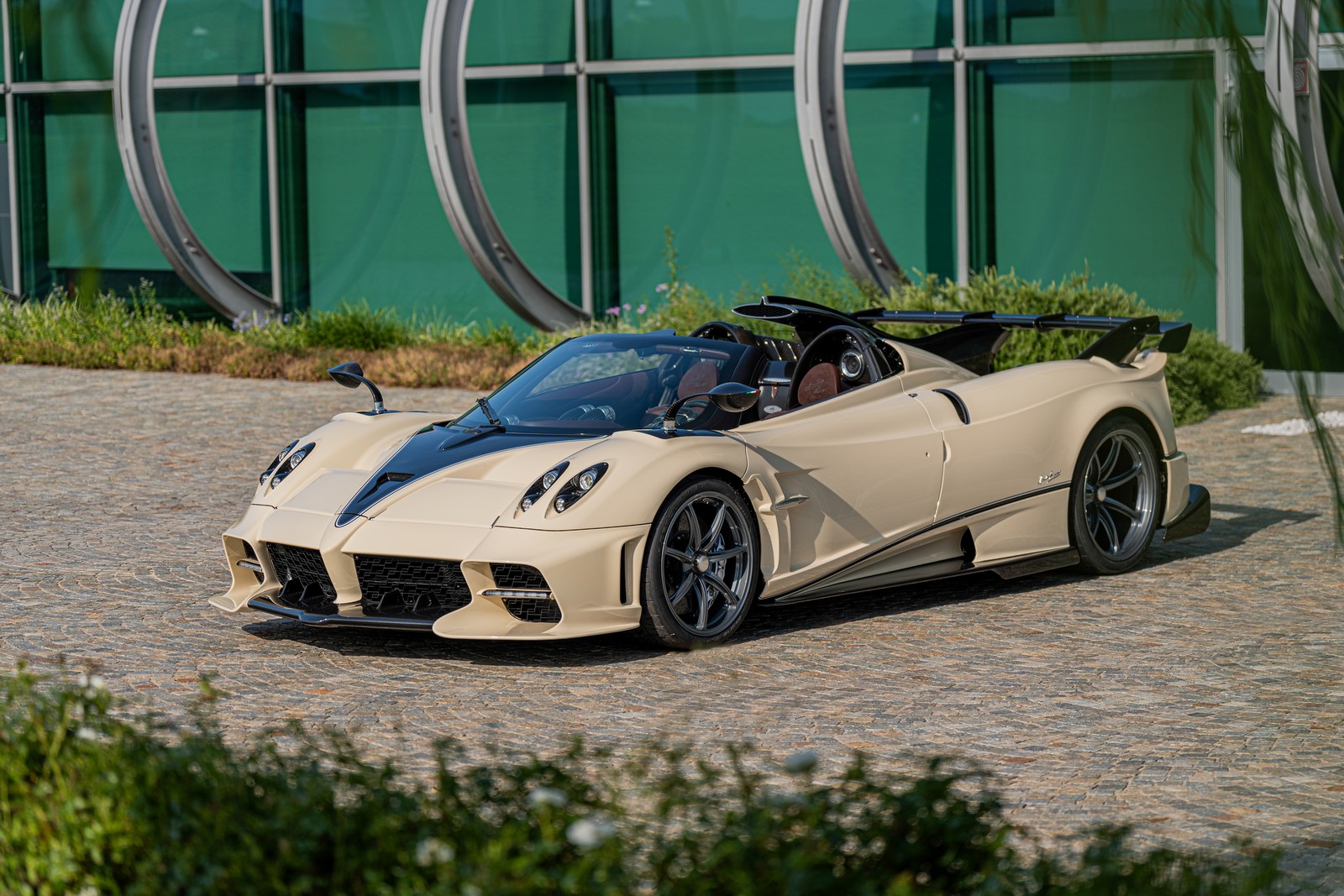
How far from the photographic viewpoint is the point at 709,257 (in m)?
18.0

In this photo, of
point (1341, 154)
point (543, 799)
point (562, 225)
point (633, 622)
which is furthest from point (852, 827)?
point (562, 225)

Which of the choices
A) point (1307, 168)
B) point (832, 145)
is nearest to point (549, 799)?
point (1307, 168)

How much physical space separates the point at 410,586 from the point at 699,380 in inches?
69.1

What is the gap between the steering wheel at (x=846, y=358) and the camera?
25.2 feet

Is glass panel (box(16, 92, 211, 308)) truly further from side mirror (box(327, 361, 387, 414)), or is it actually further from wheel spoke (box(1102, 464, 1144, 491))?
wheel spoke (box(1102, 464, 1144, 491))

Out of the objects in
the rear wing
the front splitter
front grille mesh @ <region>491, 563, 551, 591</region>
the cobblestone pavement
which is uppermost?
the rear wing

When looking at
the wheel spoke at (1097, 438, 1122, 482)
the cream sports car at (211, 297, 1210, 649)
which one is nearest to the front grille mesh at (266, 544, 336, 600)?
the cream sports car at (211, 297, 1210, 649)

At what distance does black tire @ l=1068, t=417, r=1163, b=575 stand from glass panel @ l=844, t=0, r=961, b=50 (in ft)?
30.3

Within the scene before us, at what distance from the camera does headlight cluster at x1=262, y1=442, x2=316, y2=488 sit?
7.17 metres

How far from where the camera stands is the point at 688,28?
59.3ft

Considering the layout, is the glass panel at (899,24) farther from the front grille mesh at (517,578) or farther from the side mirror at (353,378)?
the front grille mesh at (517,578)

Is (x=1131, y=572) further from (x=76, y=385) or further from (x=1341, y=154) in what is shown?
(x=76, y=385)

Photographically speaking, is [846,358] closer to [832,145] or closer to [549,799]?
[549,799]

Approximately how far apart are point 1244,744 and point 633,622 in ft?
7.26
